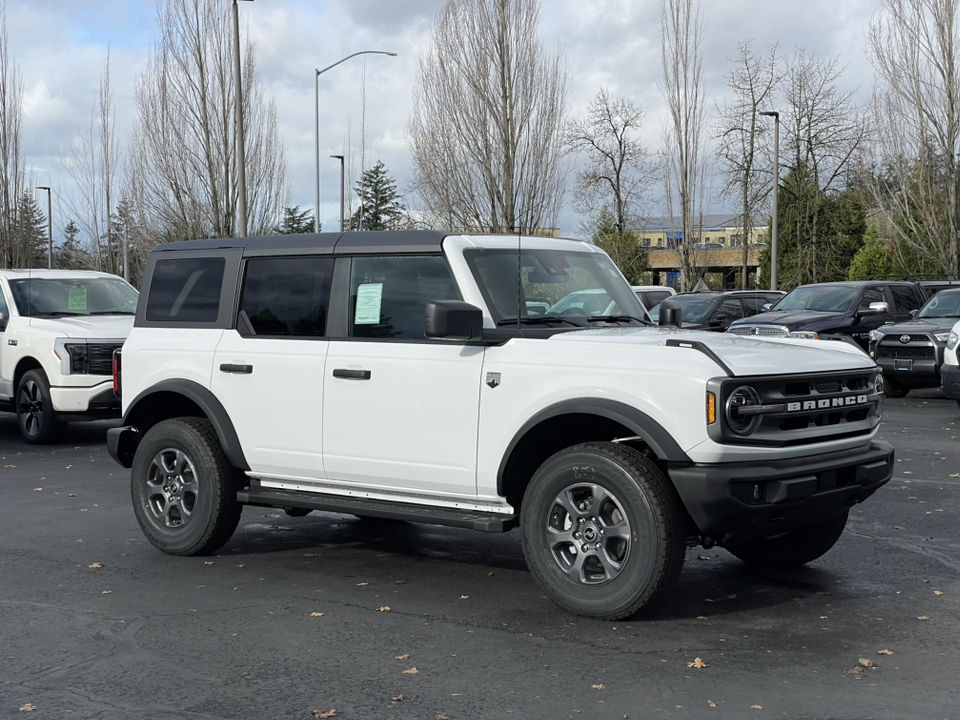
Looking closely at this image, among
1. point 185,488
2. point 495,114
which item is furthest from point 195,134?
point 185,488

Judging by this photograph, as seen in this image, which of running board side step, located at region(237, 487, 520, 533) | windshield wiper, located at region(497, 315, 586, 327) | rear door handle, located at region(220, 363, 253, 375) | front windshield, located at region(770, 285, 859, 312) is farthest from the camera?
front windshield, located at region(770, 285, 859, 312)

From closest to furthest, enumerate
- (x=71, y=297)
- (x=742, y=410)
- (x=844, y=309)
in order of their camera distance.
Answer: (x=742, y=410) < (x=71, y=297) < (x=844, y=309)

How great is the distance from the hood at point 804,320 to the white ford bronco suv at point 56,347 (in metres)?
10.7

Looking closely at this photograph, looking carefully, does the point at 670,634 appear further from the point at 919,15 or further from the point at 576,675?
the point at 919,15

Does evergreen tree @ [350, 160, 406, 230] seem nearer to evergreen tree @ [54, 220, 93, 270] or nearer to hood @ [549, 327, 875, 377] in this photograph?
evergreen tree @ [54, 220, 93, 270]

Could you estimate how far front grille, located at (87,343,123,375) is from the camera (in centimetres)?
1317

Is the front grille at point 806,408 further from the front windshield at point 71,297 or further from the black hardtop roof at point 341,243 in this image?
the front windshield at point 71,297

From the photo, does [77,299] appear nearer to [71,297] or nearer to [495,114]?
[71,297]

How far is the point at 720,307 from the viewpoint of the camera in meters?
24.4

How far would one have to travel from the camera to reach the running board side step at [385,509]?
6.14 metres

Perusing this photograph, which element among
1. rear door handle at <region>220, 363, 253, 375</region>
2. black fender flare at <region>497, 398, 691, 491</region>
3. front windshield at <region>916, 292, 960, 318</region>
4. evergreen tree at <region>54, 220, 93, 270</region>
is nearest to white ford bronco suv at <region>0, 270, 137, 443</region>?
rear door handle at <region>220, 363, 253, 375</region>

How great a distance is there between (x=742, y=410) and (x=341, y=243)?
266 centimetres

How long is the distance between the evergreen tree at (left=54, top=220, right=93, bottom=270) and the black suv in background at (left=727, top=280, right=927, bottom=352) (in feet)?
135

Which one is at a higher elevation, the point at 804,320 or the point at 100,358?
the point at 804,320
